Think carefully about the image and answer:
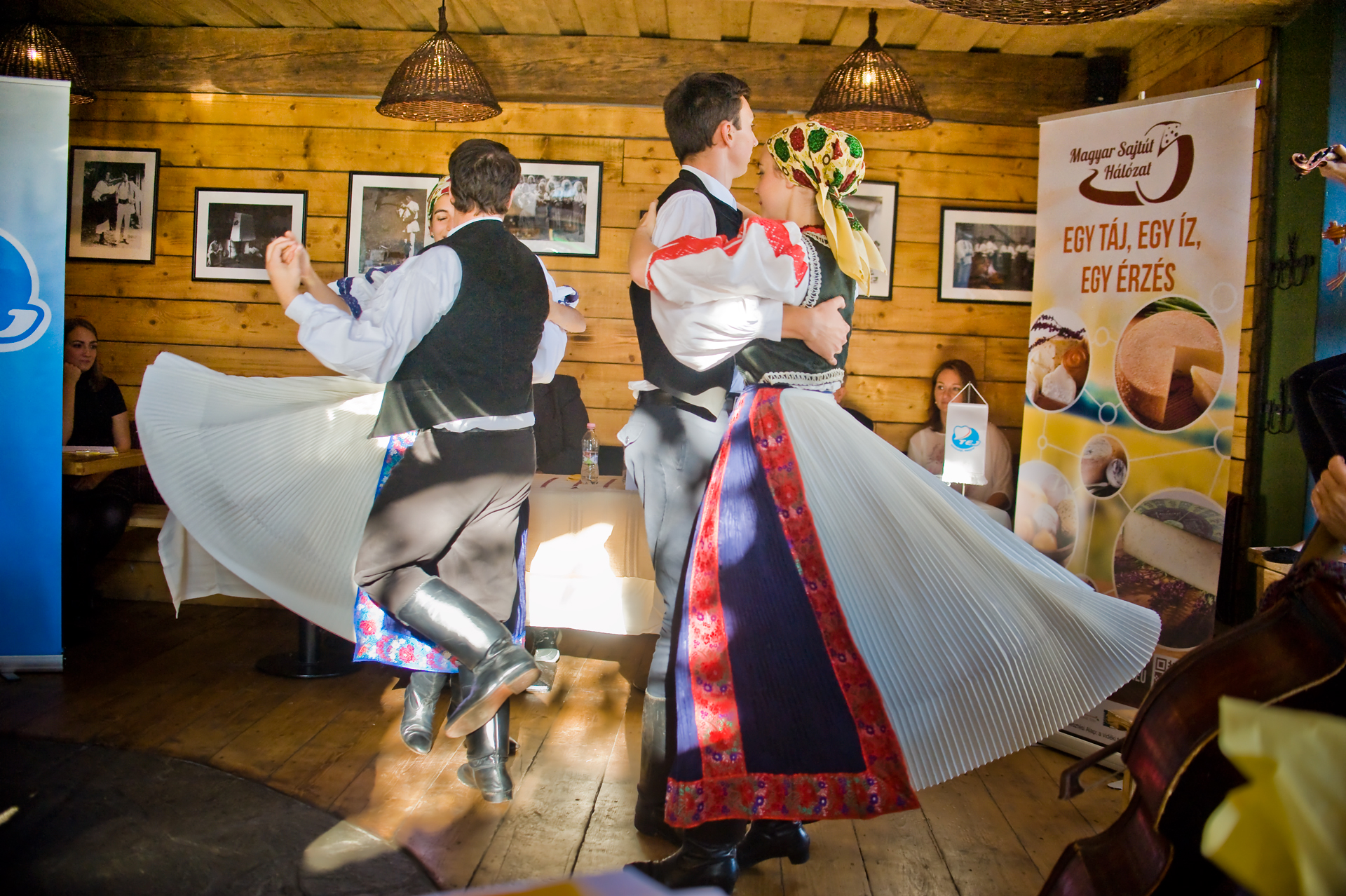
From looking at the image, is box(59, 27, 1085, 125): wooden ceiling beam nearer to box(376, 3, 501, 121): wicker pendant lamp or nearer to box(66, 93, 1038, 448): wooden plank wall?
box(66, 93, 1038, 448): wooden plank wall

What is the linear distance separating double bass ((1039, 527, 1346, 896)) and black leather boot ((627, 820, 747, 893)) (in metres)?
0.90

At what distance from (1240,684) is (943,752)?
805 mm

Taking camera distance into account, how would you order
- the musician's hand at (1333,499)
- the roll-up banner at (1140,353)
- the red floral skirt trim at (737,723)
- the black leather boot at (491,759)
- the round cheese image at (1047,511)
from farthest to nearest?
the round cheese image at (1047,511) < the roll-up banner at (1140,353) < the black leather boot at (491,759) < the red floral skirt trim at (737,723) < the musician's hand at (1333,499)

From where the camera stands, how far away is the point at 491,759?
91.7 inches

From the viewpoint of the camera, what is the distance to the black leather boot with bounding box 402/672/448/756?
2611mm

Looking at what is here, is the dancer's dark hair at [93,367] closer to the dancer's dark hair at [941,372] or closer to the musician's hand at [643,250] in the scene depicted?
the musician's hand at [643,250]

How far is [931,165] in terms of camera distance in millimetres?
4293

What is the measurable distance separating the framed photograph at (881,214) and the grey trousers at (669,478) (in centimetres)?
257

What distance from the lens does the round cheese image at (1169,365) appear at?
9.01 ft

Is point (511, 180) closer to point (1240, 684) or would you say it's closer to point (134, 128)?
point (1240, 684)

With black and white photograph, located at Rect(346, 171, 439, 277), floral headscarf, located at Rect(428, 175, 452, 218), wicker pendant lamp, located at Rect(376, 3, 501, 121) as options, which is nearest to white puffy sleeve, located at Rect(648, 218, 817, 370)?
floral headscarf, located at Rect(428, 175, 452, 218)

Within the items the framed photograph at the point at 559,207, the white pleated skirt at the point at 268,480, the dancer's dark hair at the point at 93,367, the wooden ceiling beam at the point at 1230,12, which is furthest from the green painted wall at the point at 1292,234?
the dancer's dark hair at the point at 93,367

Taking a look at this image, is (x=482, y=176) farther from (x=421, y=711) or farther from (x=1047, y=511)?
(x=1047, y=511)

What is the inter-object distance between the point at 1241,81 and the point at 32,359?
13.5 feet
